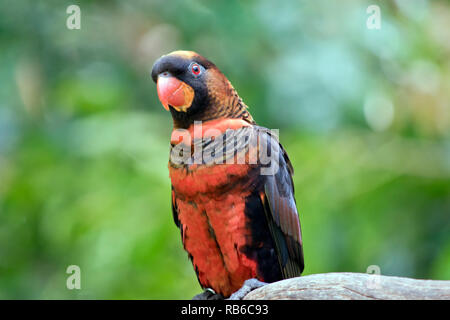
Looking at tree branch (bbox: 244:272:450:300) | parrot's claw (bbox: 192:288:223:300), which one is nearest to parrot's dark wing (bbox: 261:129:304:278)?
parrot's claw (bbox: 192:288:223:300)

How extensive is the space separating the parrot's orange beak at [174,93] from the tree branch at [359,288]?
0.89m

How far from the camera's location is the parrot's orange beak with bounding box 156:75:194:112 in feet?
7.18

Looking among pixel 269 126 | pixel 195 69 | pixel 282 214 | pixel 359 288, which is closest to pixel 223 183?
pixel 282 214

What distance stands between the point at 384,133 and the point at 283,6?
1.11m

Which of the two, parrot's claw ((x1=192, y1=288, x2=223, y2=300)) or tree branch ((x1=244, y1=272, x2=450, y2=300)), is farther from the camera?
parrot's claw ((x1=192, y1=288, x2=223, y2=300))

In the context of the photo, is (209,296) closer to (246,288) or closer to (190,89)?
(246,288)

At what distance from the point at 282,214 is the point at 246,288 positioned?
1.24ft

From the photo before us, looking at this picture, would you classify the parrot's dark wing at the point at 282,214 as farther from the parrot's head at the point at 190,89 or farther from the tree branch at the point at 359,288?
the tree branch at the point at 359,288

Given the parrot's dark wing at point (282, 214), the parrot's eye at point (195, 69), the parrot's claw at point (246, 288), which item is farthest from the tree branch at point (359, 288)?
the parrot's eye at point (195, 69)

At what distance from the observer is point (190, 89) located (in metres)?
2.22

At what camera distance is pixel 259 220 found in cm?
219

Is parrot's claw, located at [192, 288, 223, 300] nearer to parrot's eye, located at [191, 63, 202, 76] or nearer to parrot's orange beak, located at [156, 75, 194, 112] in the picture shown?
parrot's orange beak, located at [156, 75, 194, 112]

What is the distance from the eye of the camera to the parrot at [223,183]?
6.93 feet
